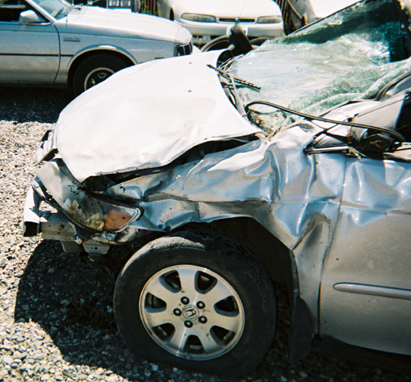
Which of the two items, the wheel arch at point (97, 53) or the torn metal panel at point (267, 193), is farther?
the wheel arch at point (97, 53)

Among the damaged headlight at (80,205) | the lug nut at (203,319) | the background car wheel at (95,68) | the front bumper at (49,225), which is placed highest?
the background car wheel at (95,68)

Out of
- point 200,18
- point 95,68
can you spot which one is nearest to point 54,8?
point 95,68

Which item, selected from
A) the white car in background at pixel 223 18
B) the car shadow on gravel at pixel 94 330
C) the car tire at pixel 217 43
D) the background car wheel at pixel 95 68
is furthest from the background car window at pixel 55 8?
the car shadow on gravel at pixel 94 330

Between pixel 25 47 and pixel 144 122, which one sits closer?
pixel 144 122

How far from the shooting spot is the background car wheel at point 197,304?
7.13 ft

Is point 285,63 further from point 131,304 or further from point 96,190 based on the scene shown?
point 131,304

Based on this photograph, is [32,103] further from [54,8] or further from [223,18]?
[223,18]

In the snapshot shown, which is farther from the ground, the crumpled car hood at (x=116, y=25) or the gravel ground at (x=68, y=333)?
the crumpled car hood at (x=116, y=25)

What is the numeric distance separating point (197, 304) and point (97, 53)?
4432 millimetres

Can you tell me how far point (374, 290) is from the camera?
81.0 inches

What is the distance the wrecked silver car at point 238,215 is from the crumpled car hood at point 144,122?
0.04ft

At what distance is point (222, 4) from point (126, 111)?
5.22 meters

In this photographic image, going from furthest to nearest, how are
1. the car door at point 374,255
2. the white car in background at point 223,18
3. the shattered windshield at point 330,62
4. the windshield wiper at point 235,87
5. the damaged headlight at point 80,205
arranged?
the white car in background at point 223,18 < the shattered windshield at point 330,62 < the windshield wiper at point 235,87 < the damaged headlight at point 80,205 < the car door at point 374,255

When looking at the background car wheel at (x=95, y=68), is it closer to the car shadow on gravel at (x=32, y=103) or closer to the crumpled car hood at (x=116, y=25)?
the crumpled car hood at (x=116, y=25)
